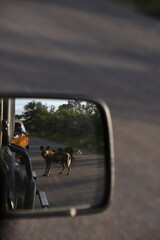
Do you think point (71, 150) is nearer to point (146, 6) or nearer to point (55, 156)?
point (55, 156)

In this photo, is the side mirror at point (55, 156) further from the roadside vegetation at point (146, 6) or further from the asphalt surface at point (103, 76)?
the roadside vegetation at point (146, 6)

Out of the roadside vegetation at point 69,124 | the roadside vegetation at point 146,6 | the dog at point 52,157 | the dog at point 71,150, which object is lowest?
the dog at point 52,157

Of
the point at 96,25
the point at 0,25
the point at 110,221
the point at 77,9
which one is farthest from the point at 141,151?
the point at 77,9

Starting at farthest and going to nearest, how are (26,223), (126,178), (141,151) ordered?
(141,151) < (126,178) < (26,223)

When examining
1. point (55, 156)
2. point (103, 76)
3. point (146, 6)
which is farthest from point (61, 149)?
point (146, 6)

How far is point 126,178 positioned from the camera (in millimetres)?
4531

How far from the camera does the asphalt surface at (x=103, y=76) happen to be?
3682mm

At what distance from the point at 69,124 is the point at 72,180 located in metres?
0.18

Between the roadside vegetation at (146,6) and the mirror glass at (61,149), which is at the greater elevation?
the roadside vegetation at (146,6)

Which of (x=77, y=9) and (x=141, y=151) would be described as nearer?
(x=141, y=151)

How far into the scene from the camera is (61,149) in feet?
5.44

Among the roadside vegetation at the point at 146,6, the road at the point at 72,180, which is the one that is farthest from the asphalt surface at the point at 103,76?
the road at the point at 72,180

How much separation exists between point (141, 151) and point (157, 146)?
30 cm

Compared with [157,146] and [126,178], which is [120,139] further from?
[126,178]
